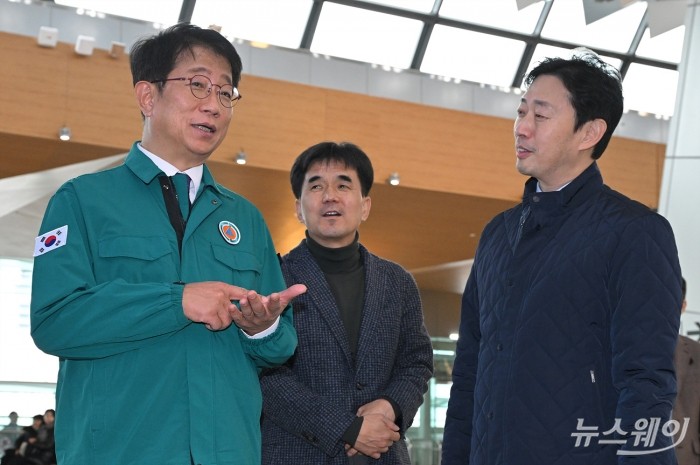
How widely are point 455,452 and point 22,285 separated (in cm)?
1133

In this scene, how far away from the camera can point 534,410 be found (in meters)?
2.37

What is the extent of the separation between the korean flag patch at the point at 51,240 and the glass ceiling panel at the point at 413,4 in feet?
38.9

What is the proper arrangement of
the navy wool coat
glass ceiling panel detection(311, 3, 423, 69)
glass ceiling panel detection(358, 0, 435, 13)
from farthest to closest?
1. glass ceiling panel detection(358, 0, 435, 13)
2. glass ceiling panel detection(311, 3, 423, 69)
3. the navy wool coat

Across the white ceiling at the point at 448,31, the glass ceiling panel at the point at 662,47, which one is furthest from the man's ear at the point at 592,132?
the glass ceiling panel at the point at 662,47

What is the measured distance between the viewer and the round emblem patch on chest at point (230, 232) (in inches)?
90.7

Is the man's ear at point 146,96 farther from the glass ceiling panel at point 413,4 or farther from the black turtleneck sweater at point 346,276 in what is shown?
the glass ceiling panel at point 413,4

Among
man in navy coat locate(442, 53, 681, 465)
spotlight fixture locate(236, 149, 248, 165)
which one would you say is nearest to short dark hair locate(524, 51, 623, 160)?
man in navy coat locate(442, 53, 681, 465)

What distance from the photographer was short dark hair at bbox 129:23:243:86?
7.87 ft

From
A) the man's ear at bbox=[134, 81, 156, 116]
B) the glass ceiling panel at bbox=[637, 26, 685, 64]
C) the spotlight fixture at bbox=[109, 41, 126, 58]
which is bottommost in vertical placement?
the man's ear at bbox=[134, 81, 156, 116]

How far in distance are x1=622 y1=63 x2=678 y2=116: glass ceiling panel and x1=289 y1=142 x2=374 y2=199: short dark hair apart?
12932 millimetres

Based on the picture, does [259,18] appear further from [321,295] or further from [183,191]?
[183,191]

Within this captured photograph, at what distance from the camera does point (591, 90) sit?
105 inches

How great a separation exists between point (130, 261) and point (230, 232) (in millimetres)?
277

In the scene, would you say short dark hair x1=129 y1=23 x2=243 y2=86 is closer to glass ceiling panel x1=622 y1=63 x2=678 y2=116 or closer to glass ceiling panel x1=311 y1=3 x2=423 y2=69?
glass ceiling panel x1=311 y1=3 x2=423 y2=69
